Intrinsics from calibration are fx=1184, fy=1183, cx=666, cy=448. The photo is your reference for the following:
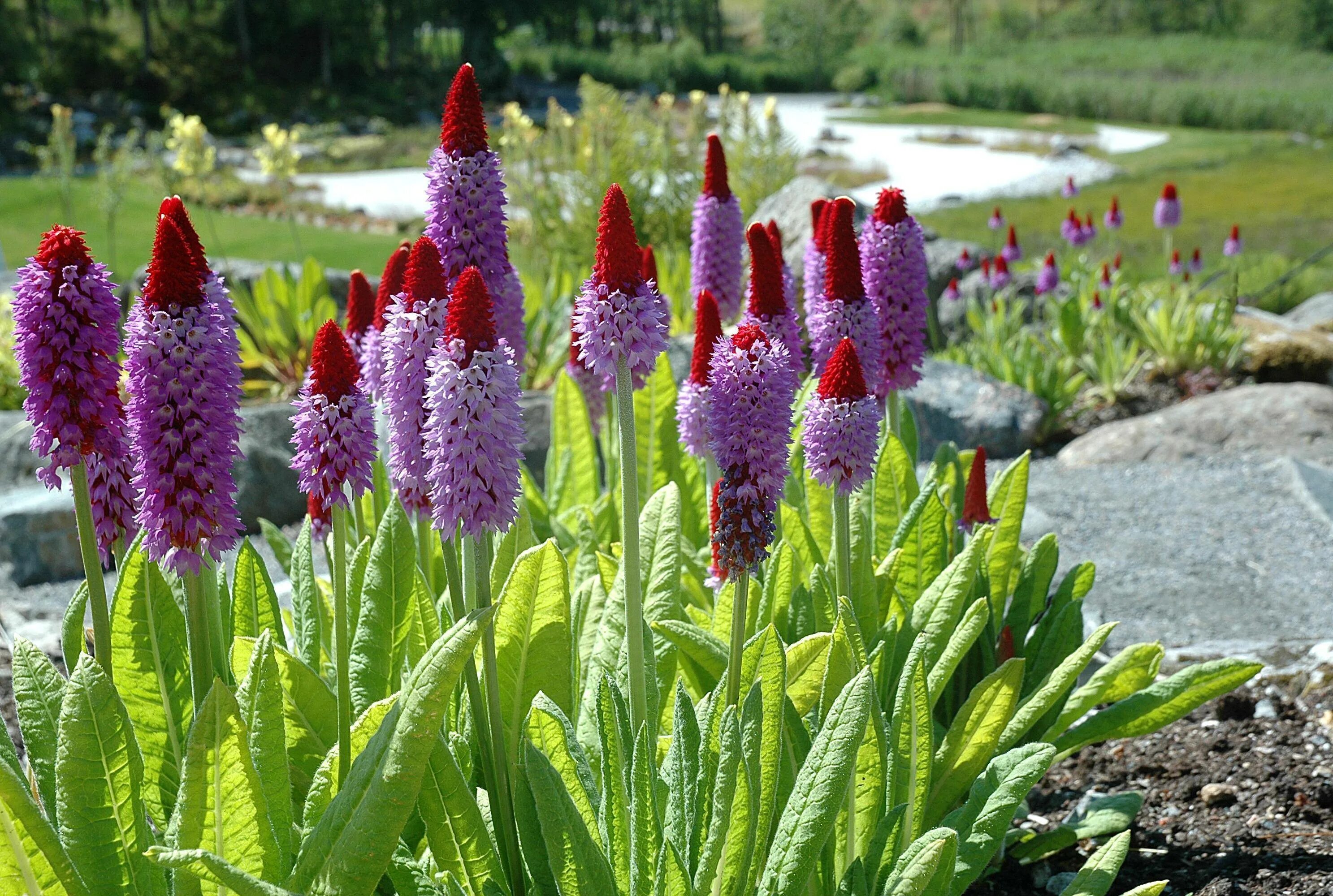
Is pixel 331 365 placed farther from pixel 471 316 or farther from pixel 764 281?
pixel 764 281

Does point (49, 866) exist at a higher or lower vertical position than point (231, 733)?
lower

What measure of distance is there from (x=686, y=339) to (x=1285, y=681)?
3948mm

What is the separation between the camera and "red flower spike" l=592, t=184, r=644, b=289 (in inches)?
71.8

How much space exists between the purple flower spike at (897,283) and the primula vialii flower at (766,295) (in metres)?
0.33

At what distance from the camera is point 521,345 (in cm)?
312

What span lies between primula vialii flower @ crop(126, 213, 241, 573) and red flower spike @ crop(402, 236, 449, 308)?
0.94ft

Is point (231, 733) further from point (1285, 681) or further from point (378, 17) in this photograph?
point (378, 17)

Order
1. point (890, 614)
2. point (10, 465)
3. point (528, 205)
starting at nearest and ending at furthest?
point (890, 614)
point (10, 465)
point (528, 205)

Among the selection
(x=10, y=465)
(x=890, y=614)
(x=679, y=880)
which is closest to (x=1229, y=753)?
(x=890, y=614)

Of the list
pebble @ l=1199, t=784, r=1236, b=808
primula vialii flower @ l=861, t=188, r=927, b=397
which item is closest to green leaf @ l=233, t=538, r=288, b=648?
primula vialii flower @ l=861, t=188, r=927, b=397

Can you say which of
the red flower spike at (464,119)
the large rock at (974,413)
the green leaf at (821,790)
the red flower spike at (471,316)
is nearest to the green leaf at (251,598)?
the red flower spike at (464,119)

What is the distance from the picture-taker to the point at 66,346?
1.75 meters

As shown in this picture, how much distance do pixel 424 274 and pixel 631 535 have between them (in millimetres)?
538

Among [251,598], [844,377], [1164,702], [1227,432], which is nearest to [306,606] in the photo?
[251,598]
